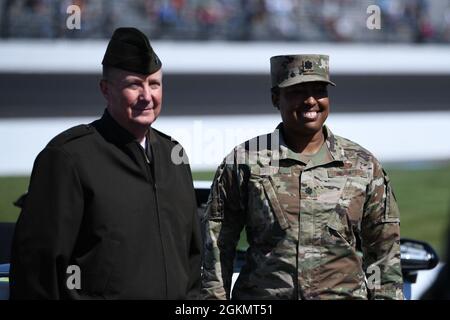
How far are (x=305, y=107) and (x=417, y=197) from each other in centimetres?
1176

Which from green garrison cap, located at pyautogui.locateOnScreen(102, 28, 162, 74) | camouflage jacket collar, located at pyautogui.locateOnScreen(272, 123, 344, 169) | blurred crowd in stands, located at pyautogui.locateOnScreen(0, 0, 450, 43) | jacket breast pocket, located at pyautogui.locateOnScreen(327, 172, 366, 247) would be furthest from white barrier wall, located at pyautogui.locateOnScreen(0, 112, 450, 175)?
green garrison cap, located at pyautogui.locateOnScreen(102, 28, 162, 74)

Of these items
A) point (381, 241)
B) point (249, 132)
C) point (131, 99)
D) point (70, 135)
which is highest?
point (131, 99)

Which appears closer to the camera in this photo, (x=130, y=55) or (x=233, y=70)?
(x=130, y=55)

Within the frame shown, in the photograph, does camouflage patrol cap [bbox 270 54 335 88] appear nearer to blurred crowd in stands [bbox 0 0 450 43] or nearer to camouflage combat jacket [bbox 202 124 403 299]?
camouflage combat jacket [bbox 202 124 403 299]

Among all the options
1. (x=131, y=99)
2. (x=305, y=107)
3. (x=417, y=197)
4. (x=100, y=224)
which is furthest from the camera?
(x=417, y=197)

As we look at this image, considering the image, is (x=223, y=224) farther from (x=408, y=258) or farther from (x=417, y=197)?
(x=417, y=197)

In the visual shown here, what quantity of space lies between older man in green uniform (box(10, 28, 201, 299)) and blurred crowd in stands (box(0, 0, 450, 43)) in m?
16.1

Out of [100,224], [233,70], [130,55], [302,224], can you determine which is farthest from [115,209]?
[233,70]

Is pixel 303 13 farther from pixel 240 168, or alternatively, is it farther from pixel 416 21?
pixel 240 168

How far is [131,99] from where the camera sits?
3.33 meters

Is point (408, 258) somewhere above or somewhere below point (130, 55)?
below

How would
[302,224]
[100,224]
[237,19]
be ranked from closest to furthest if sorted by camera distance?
[100,224], [302,224], [237,19]

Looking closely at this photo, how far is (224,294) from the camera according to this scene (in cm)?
356

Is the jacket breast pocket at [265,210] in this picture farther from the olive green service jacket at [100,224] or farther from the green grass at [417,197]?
the green grass at [417,197]
